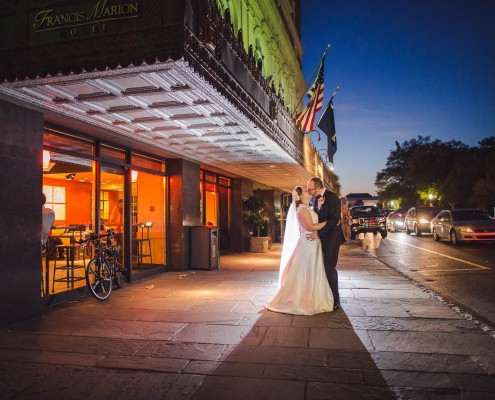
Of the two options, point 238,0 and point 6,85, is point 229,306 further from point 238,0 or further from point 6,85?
point 238,0

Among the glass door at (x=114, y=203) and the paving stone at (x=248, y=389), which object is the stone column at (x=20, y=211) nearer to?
the glass door at (x=114, y=203)

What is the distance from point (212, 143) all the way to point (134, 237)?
11.3ft

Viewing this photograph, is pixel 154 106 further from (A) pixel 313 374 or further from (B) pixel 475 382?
(B) pixel 475 382

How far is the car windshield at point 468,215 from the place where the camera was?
1997 centimetres

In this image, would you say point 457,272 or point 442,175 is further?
point 442,175

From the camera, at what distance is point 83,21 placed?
17.3ft

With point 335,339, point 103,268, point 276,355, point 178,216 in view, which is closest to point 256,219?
point 178,216

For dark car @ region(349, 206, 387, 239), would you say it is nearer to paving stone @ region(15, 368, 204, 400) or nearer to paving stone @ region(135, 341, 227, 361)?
paving stone @ region(135, 341, 227, 361)

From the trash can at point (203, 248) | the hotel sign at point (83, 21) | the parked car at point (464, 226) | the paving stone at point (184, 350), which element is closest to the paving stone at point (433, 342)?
the paving stone at point (184, 350)

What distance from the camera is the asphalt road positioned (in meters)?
7.52

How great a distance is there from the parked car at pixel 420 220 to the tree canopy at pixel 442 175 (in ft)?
25.9

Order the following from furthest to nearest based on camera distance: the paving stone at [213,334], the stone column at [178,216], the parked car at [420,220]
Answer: the parked car at [420,220]
the stone column at [178,216]
the paving stone at [213,334]

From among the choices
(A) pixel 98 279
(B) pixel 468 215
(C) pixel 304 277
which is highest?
(B) pixel 468 215

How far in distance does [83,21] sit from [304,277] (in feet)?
15.7
